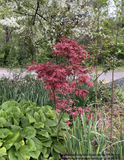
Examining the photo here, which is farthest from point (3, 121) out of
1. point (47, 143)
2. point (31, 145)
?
point (47, 143)

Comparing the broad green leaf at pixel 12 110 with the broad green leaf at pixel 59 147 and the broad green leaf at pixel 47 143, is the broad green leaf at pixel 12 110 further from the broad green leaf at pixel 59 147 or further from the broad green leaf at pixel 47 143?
the broad green leaf at pixel 59 147

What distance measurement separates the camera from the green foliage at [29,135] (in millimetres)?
1693

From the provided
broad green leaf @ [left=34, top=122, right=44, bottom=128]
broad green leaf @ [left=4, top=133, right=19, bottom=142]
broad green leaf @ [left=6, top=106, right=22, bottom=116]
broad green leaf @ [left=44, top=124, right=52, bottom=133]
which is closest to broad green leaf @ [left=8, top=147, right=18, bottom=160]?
broad green leaf @ [left=4, top=133, right=19, bottom=142]

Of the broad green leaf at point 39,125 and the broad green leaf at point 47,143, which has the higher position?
the broad green leaf at point 39,125

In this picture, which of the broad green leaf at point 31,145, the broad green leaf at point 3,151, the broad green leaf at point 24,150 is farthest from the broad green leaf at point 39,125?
the broad green leaf at point 3,151

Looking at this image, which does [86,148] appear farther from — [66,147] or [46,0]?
[46,0]

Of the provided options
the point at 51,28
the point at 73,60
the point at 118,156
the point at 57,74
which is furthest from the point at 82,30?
the point at 118,156

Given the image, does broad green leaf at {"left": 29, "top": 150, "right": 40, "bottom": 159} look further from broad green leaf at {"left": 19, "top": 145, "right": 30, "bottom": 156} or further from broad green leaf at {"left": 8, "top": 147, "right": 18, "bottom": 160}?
broad green leaf at {"left": 8, "top": 147, "right": 18, "bottom": 160}

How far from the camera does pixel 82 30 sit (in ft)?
18.4

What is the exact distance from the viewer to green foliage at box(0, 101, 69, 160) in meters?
1.69

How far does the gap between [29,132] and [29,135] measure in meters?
0.04

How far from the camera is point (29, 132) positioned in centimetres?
188

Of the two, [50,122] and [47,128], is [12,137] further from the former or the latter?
[50,122]

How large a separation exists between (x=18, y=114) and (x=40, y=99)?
87 cm
